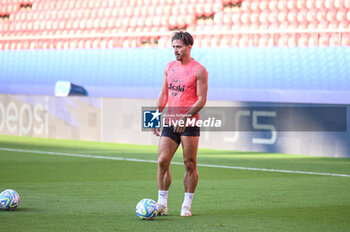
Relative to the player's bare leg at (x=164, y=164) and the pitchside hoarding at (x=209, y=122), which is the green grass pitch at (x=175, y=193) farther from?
the pitchside hoarding at (x=209, y=122)

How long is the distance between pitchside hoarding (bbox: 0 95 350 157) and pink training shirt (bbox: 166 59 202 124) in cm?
753

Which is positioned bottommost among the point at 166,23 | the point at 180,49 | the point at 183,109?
the point at 183,109

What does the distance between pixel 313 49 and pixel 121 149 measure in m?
5.33

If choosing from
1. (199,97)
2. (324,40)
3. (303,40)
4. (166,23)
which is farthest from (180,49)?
(166,23)

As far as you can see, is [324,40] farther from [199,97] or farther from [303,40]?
[199,97]

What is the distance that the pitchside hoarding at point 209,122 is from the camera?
48.3 feet

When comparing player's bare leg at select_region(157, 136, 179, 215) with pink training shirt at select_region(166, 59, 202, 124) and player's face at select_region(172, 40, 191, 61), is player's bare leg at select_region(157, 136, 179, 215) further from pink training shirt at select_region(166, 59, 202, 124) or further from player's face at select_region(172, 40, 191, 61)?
player's face at select_region(172, 40, 191, 61)

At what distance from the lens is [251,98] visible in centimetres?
1770

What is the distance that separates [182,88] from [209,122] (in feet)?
32.0

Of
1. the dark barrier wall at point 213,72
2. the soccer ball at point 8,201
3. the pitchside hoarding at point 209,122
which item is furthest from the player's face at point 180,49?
the dark barrier wall at point 213,72

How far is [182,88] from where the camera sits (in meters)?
6.88

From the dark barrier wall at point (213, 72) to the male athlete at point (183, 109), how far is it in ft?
30.5

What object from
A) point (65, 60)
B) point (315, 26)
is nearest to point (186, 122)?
point (315, 26)

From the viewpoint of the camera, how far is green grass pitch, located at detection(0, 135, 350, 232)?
6418 millimetres
